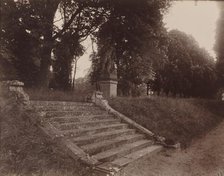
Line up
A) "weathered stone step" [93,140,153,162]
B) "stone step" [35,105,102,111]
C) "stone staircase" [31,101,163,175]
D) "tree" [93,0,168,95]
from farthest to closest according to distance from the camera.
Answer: "tree" [93,0,168,95] < "stone step" [35,105,102,111] < "weathered stone step" [93,140,153,162] < "stone staircase" [31,101,163,175]

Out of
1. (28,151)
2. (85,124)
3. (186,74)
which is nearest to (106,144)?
(85,124)

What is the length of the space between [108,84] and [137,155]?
8.38 m

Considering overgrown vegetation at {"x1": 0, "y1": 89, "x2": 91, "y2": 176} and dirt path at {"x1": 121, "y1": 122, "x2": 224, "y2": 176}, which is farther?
dirt path at {"x1": 121, "y1": 122, "x2": 224, "y2": 176}

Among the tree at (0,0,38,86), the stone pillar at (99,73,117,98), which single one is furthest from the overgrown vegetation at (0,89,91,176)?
the tree at (0,0,38,86)

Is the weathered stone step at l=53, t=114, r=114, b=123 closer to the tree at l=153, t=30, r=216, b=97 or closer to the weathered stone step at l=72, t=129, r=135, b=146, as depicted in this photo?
the weathered stone step at l=72, t=129, r=135, b=146

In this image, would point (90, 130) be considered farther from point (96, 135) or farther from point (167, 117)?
point (167, 117)

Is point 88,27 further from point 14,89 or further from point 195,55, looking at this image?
point 195,55

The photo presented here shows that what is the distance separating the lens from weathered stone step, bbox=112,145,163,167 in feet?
26.5

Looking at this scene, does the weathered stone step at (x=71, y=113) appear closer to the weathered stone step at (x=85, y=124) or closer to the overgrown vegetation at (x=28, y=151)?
the weathered stone step at (x=85, y=124)

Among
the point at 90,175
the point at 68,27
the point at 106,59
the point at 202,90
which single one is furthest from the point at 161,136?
the point at 202,90

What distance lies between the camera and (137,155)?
9188 millimetres

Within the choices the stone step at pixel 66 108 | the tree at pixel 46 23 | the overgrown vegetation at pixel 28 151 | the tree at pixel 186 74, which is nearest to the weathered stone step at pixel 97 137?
the overgrown vegetation at pixel 28 151

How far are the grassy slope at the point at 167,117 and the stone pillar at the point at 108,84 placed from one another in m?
1.54

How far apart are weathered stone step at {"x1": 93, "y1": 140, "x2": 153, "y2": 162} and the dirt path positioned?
1.83 feet
